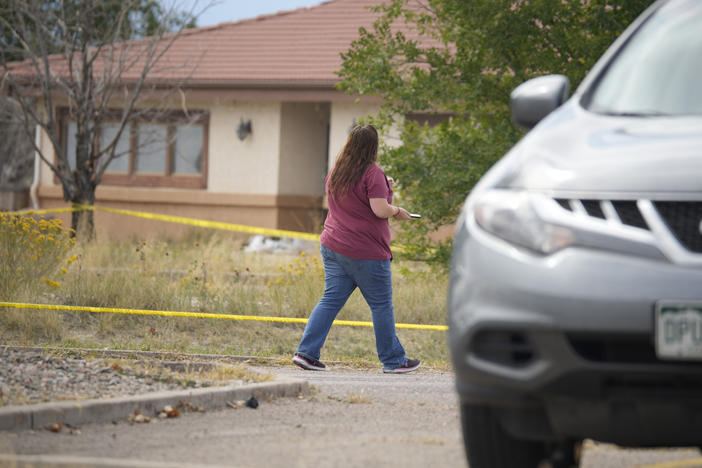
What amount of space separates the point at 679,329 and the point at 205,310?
787 centimetres

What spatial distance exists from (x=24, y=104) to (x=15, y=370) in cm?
1169

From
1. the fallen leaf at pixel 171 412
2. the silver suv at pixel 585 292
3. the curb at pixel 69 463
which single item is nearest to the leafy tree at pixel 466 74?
the fallen leaf at pixel 171 412

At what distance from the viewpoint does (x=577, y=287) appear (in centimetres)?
323

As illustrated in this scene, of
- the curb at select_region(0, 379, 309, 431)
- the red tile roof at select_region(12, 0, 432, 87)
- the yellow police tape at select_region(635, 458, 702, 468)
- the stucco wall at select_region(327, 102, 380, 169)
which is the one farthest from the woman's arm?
the stucco wall at select_region(327, 102, 380, 169)

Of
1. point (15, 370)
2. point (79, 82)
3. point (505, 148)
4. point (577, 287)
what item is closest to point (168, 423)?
point (15, 370)

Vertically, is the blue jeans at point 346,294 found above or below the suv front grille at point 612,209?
below

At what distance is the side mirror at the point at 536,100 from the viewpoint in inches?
169

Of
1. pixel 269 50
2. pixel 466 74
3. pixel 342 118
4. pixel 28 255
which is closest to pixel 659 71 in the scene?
pixel 466 74

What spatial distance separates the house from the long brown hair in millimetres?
12650

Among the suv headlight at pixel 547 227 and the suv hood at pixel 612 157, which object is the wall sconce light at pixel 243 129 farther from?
the suv headlight at pixel 547 227

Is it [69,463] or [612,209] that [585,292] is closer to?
[612,209]

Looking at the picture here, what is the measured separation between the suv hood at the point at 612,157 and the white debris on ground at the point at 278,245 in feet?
49.3

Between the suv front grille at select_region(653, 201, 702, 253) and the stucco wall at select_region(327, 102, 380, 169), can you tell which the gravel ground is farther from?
the stucco wall at select_region(327, 102, 380, 169)

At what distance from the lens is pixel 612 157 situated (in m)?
3.53
